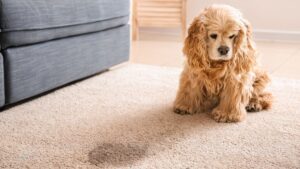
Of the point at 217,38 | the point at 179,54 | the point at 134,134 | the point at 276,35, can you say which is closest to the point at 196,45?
the point at 217,38

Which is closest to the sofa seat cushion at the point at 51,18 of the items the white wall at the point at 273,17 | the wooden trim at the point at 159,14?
the wooden trim at the point at 159,14

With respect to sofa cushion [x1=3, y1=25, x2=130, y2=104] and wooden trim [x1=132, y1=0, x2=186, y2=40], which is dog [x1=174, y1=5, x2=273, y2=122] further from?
wooden trim [x1=132, y1=0, x2=186, y2=40]

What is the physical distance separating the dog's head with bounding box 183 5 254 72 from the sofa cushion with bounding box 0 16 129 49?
0.64 m

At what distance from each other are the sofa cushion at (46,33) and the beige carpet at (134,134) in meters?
0.28

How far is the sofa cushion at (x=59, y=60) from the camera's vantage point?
1.67m

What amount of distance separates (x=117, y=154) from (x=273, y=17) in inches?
114

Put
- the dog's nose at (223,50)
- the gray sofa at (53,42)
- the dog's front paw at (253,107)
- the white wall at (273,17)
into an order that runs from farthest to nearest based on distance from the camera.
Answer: the white wall at (273,17)
the dog's front paw at (253,107)
the gray sofa at (53,42)
the dog's nose at (223,50)

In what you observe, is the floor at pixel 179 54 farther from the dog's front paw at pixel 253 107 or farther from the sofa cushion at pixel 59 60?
the dog's front paw at pixel 253 107

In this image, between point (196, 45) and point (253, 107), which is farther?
point (253, 107)

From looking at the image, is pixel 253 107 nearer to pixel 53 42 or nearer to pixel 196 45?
pixel 196 45

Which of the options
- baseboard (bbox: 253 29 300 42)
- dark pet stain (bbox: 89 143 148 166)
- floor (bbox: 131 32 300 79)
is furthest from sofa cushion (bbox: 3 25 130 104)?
baseboard (bbox: 253 29 300 42)

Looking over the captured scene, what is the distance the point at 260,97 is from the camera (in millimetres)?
1767

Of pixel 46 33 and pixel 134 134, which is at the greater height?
pixel 46 33

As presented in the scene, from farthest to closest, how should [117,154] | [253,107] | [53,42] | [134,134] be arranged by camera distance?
[53,42], [253,107], [134,134], [117,154]
